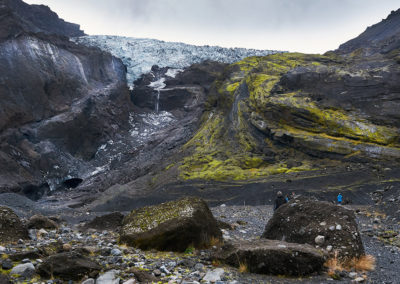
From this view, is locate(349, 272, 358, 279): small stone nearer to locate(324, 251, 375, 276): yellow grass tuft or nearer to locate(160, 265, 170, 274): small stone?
locate(324, 251, 375, 276): yellow grass tuft

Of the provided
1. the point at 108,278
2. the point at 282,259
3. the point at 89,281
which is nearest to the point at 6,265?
the point at 89,281

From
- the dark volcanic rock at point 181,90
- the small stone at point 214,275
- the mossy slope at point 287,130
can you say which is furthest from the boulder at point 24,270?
the dark volcanic rock at point 181,90

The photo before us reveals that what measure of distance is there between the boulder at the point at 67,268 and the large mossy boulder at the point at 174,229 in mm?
Answer: 2554

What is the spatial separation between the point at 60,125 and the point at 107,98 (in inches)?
588

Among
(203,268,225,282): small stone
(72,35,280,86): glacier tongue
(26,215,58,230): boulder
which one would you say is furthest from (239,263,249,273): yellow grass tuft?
(72,35,280,86): glacier tongue

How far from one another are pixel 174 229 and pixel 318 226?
3807 mm

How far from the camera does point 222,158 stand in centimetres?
3459

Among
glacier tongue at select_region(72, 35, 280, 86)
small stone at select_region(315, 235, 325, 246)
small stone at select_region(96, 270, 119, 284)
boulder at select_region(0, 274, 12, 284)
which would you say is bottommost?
small stone at select_region(315, 235, 325, 246)

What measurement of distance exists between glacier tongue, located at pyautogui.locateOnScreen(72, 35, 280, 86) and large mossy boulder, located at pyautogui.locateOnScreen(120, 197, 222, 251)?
300 feet

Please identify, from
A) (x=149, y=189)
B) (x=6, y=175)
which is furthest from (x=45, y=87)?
(x=149, y=189)

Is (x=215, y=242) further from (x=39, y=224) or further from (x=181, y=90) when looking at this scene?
(x=181, y=90)

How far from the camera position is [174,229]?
8211mm

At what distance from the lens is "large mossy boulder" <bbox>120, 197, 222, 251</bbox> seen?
8172 millimetres

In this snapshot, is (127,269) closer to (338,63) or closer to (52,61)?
(338,63)
